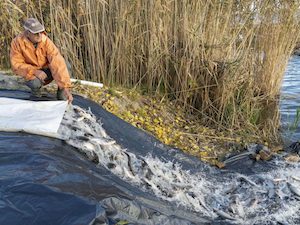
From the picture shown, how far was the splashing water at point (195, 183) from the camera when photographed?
11.3ft

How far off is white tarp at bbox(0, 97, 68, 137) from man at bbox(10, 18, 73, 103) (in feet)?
0.86

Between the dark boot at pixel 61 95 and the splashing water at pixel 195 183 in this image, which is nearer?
the splashing water at pixel 195 183

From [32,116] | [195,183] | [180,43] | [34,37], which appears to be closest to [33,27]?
[34,37]

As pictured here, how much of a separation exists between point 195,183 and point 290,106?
14.0 feet

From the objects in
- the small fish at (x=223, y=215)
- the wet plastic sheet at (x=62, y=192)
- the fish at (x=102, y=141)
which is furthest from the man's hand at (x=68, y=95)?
the small fish at (x=223, y=215)

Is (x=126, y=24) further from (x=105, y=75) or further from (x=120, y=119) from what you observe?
(x=120, y=119)

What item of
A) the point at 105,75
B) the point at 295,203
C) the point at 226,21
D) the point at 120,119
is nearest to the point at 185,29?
the point at 226,21

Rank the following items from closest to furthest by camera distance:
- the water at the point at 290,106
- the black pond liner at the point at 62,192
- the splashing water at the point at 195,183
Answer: the black pond liner at the point at 62,192 → the splashing water at the point at 195,183 → the water at the point at 290,106

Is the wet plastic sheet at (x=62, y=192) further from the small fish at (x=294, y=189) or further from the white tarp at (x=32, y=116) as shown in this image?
the small fish at (x=294, y=189)

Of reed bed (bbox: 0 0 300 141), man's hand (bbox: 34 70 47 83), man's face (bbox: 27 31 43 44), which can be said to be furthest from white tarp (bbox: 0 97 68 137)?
reed bed (bbox: 0 0 300 141)

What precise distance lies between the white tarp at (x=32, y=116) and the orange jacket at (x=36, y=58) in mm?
329

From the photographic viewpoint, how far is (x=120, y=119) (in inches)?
173

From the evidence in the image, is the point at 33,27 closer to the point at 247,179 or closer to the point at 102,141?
the point at 102,141

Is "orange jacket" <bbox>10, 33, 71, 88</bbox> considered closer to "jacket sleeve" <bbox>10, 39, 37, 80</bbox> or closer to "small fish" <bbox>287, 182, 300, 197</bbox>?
"jacket sleeve" <bbox>10, 39, 37, 80</bbox>
